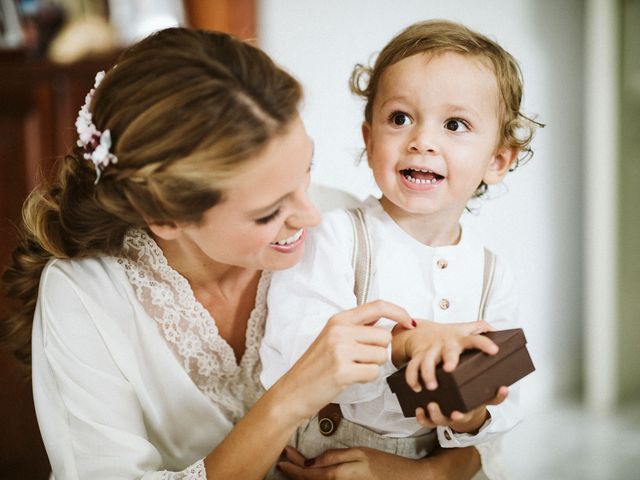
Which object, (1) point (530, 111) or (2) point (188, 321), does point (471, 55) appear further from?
(1) point (530, 111)

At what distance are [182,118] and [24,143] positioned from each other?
4.65 feet

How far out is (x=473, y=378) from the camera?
3.46 feet

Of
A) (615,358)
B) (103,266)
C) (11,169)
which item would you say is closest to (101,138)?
(103,266)

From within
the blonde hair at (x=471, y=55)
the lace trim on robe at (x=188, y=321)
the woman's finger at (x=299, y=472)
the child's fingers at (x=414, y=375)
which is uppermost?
the blonde hair at (x=471, y=55)

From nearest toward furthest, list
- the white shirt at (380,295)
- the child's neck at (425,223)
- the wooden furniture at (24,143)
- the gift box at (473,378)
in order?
the gift box at (473,378)
the white shirt at (380,295)
the child's neck at (425,223)
the wooden furniture at (24,143)

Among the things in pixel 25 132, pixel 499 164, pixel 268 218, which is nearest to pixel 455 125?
pixel 499 164

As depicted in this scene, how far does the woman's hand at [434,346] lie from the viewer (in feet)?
3.51

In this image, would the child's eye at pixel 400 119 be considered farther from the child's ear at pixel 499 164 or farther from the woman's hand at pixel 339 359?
the woman's hand at pixel 339 359

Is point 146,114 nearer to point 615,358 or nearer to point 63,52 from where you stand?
point 63,52

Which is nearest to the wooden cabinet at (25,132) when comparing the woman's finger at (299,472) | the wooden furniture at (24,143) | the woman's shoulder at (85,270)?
the wooden furniture at (24,143)

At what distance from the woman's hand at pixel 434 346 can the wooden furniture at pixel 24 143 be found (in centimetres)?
150

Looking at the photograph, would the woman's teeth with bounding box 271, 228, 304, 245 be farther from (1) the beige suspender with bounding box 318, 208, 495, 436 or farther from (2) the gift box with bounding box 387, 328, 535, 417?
(2) the gift box with bounding box 387, 328, 535, 417

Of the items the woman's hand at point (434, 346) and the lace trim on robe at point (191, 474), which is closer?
the woman's hand at point (434, 346)

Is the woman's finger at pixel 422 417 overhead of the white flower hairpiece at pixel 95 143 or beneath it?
beneath
